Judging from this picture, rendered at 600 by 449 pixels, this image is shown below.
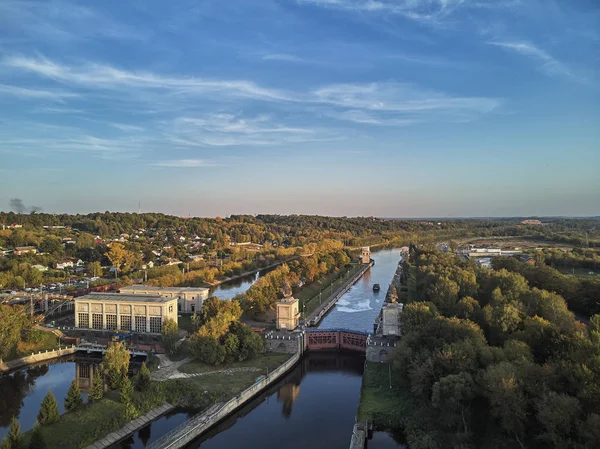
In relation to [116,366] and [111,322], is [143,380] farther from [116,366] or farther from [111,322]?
[111,322]

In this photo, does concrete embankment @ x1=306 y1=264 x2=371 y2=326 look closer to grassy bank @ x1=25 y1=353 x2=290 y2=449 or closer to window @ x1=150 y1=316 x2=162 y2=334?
grassy bank @ x1=25 y1=353 x2=290 y2=449

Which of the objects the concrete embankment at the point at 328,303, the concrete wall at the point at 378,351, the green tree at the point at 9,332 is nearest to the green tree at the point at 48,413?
the green tree at the point at 9,332

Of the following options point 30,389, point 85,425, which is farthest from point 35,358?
point 85,425

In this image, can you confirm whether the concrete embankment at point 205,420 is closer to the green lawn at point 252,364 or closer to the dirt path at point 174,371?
the green lawn at point 252,364

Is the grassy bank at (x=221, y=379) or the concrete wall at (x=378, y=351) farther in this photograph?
the concrete wall at (x=378, y=351)

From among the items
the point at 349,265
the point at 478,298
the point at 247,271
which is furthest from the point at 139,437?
the point at 349,265

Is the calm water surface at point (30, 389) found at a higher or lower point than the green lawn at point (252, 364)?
lower
